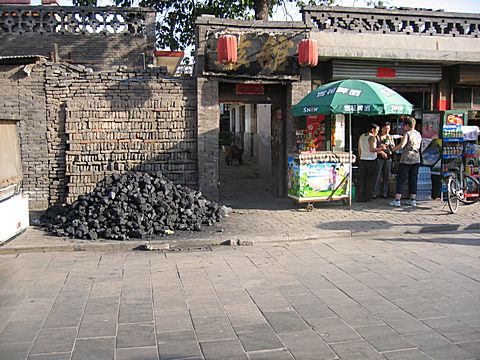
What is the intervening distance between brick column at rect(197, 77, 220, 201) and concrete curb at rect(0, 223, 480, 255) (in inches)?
118

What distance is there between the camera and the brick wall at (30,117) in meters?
→ 11.1

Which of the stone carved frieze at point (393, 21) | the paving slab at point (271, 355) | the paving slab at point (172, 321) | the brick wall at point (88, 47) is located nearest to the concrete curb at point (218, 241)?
the paving slab at point (172, 321)

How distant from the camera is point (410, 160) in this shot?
11266 mm

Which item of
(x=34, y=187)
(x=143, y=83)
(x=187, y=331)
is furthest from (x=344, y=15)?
(x=187, y=331)

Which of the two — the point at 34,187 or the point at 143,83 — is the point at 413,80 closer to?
the point at 143,83

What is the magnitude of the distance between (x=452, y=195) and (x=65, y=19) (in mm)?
10250

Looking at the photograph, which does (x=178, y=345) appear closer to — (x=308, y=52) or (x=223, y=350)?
(x=223, y=350)

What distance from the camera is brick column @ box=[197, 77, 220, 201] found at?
1158cm

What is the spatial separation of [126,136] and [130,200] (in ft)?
8.13

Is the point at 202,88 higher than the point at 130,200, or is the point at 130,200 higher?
the point at 202,88

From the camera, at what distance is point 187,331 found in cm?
482

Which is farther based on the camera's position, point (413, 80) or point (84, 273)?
point (413, 80)

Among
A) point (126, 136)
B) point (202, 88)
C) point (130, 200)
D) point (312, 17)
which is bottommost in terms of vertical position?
point (130, 200)

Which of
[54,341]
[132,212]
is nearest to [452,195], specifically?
[132,212]
